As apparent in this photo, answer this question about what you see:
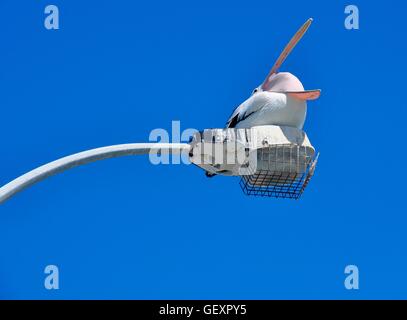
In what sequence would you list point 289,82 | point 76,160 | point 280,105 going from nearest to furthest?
1. point 76,160
2. point 280,105
3. point 289,82

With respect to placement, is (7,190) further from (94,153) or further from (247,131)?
(247,131)

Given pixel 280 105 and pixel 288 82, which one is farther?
pixel 288 82

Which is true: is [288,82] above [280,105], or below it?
above

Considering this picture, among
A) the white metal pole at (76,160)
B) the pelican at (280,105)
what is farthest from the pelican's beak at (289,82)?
the white metal pole at (76,160)

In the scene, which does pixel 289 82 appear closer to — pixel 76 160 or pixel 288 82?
pixel 288 82

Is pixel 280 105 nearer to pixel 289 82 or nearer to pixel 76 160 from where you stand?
pixel 289 82

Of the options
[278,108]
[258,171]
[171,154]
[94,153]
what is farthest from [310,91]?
[94,153]

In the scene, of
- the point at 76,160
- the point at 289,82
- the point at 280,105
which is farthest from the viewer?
the point at 289,82

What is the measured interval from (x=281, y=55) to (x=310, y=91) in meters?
2.77

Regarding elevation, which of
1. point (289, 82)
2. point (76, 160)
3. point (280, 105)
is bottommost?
point (76, 160)

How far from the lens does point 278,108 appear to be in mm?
35625

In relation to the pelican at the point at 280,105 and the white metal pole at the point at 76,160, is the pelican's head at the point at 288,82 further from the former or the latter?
the white metal pole at the point at 76,160

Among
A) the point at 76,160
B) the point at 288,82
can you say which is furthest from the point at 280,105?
the point at 76,160

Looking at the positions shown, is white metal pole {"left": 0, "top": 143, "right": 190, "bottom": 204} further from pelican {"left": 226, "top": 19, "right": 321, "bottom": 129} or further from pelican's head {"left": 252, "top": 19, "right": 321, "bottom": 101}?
pelican's head {"left": 252, "top": 19, "right": 321, "bottom": 101}
